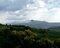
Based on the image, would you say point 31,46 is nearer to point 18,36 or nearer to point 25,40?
point 25,40

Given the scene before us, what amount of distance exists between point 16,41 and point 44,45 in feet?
36.7

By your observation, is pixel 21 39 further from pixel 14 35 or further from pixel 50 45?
pixel 50 45

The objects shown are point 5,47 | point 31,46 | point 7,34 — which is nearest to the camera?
point 31,46

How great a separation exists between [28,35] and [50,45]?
12.1 metres

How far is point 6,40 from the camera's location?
103 meters

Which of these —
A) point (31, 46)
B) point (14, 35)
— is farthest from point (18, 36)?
point (31, 46)

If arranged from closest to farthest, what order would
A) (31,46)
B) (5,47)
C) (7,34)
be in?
(31,46)
(5,47)
(7,34)

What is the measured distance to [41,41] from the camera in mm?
94812

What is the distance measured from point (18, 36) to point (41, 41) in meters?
11.0

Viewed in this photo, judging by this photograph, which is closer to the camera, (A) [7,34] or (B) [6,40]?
(B) [6,40]

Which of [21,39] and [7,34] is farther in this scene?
[7,34]

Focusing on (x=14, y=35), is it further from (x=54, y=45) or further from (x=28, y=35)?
(x=54, y=45)

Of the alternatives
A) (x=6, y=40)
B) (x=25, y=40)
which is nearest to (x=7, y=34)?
(x=6, y=40)

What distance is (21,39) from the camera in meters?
98.1
